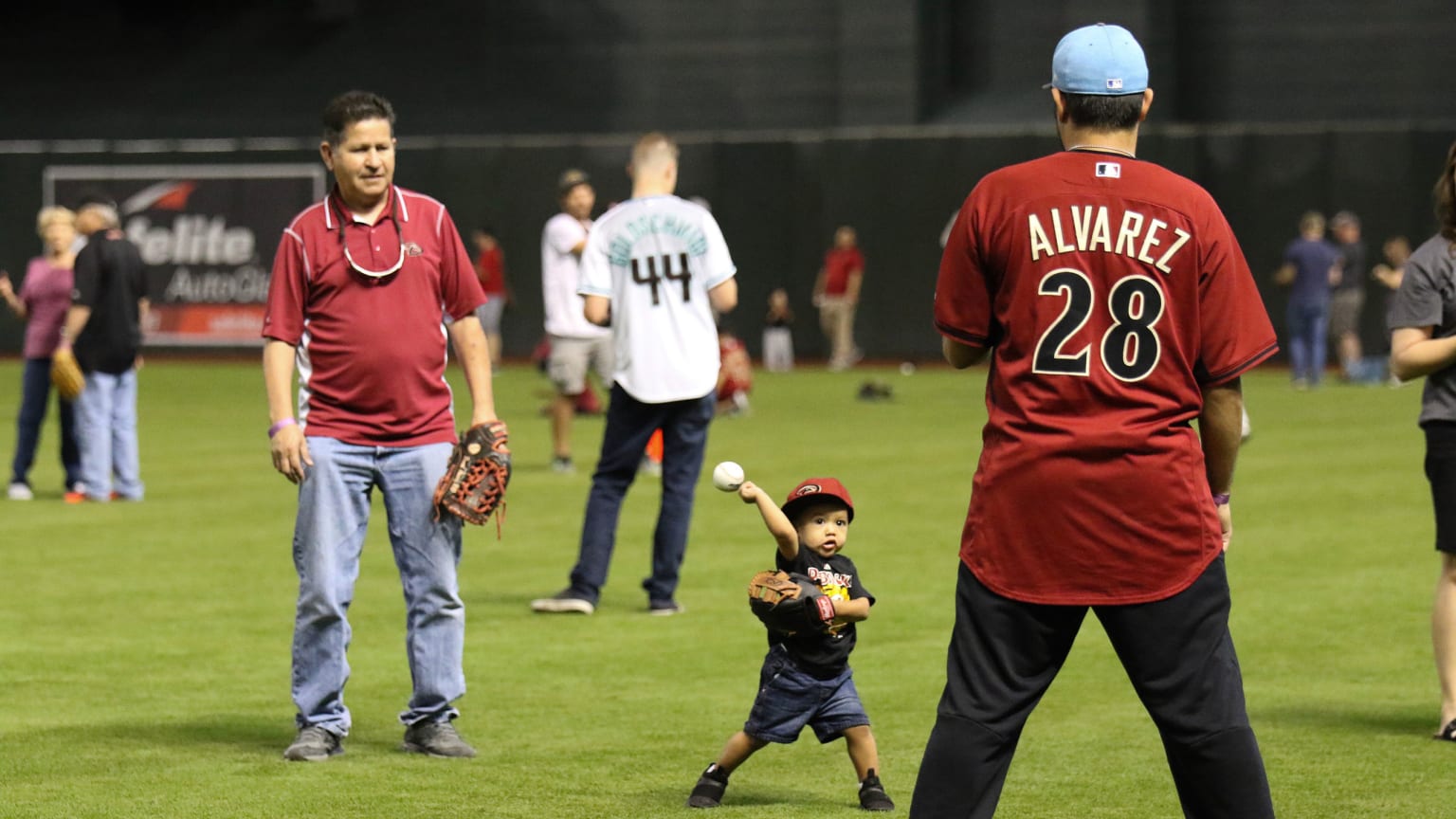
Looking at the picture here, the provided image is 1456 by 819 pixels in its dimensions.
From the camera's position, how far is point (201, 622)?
10453 millimetres

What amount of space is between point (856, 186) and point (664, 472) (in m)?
26.6

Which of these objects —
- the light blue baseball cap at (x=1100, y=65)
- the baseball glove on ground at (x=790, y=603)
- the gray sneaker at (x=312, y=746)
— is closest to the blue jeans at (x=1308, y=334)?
the gray sneaker at (x=312, y=746)

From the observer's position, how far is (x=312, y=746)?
291 inches

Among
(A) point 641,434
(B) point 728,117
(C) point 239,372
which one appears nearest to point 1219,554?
(A) point 641,434

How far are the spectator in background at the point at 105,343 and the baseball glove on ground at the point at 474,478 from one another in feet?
29.6

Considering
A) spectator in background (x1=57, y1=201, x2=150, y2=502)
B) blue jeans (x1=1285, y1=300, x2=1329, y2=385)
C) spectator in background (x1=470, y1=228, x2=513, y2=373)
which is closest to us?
spectator in background (x1=57, y1=201, x2=150, y2=502)

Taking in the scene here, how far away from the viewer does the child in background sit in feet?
21.3

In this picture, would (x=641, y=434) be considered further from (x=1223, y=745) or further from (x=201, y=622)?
(x=1223, y=745)

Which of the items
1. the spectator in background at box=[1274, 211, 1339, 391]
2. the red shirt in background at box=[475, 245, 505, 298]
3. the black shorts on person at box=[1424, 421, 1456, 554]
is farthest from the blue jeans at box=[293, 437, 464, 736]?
the red shirt in background at box=[475, 245, 505, 298]

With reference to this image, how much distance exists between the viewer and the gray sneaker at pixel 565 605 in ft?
35.0

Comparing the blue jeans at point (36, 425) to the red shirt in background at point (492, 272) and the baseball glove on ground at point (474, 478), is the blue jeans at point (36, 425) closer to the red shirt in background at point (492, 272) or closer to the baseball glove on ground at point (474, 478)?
the baseball glove on ground at point (474, 478)

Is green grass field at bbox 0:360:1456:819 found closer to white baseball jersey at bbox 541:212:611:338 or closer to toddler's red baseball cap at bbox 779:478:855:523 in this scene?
toddler's red baseball cap at bbox 779:478:855:523

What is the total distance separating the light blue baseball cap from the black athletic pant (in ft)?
3.54

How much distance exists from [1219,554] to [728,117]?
34.1 metres
